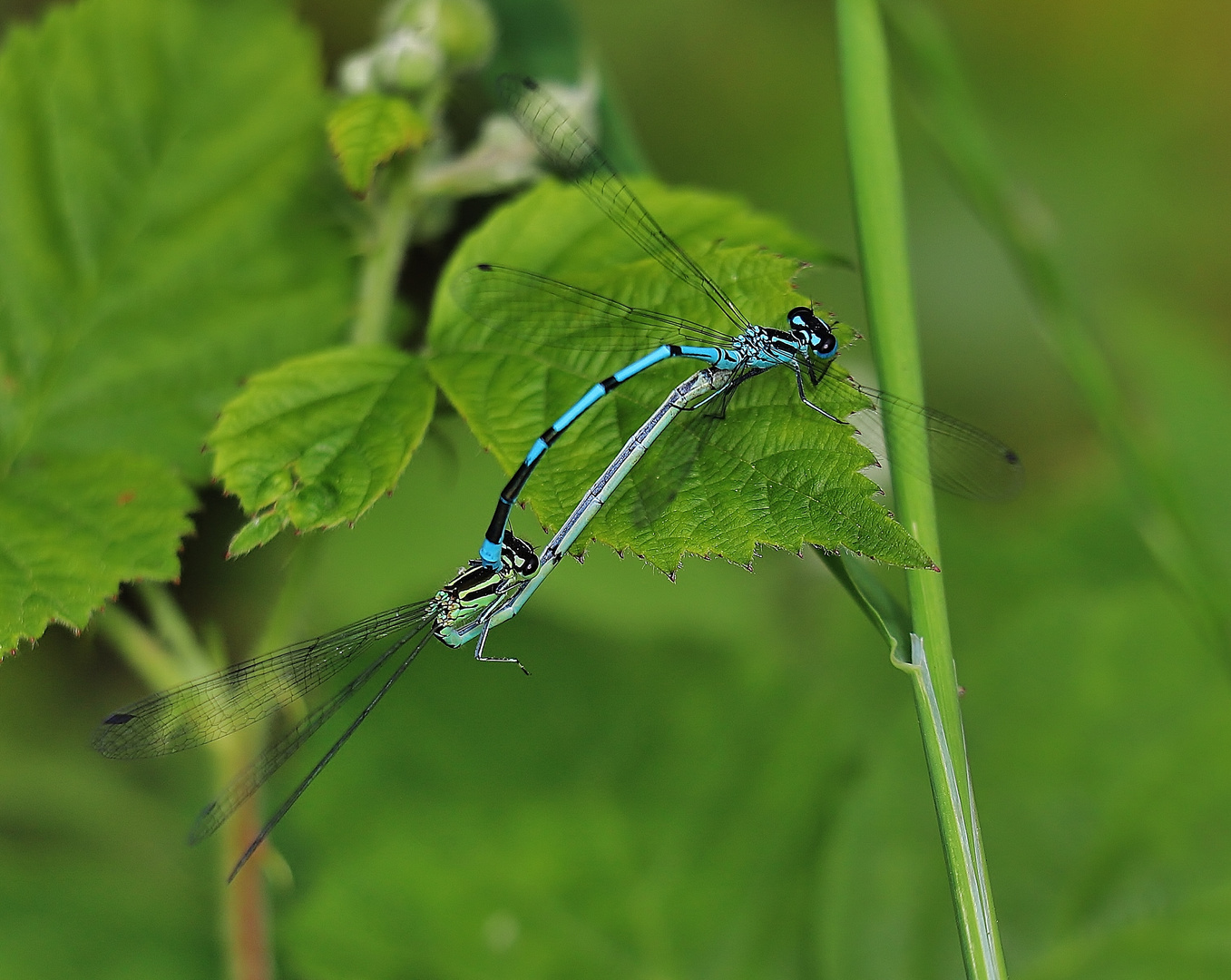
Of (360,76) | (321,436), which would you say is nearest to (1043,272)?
(360,76)

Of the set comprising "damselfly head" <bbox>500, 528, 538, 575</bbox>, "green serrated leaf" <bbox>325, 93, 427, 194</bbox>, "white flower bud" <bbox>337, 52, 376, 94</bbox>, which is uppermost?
"white flower bud" <bbox>337, 52, 376, 94</bbox>

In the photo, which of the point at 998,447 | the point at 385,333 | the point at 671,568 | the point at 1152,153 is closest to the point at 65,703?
the point at 385,333

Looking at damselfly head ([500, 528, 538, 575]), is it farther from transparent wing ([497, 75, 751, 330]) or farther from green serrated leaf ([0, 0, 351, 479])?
transparent wing ([497, 75, 751, 330])

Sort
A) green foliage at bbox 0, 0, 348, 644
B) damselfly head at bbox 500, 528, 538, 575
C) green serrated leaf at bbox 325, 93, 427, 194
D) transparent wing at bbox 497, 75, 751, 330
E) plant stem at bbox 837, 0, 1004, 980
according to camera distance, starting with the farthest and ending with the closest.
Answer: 1. damselfly head at bbox 500, 528, 538, 575
2. green foliage at bbox 0, 0, 348, 644
3. transparent wing at bbox 497, 75, 751, 330
4. green serrated leaf at bbox 325, 93, 427, 194
5. plant stem at bbox 837, 0, 1004, 980

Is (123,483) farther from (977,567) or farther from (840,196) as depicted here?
(840,196)

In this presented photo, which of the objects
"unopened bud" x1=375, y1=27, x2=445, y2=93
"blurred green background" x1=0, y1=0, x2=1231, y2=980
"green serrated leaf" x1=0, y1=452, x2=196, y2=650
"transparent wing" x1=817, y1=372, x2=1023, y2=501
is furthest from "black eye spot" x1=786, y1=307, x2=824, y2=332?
"green serrated leaf" x1=0, y1=452, x2=196, y2=650

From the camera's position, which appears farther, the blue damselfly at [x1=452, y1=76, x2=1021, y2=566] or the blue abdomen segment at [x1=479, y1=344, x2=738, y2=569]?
the blue damselfly at [x1=452, y1=76, x2=1021, y2=566]

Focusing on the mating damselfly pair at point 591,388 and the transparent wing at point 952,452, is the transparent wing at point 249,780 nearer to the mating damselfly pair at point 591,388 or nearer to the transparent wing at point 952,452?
the mating damselfly pair at point 591,388

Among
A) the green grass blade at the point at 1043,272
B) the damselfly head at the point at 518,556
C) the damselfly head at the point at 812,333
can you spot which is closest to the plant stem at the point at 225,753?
the damselfly head at the point at 518,556
